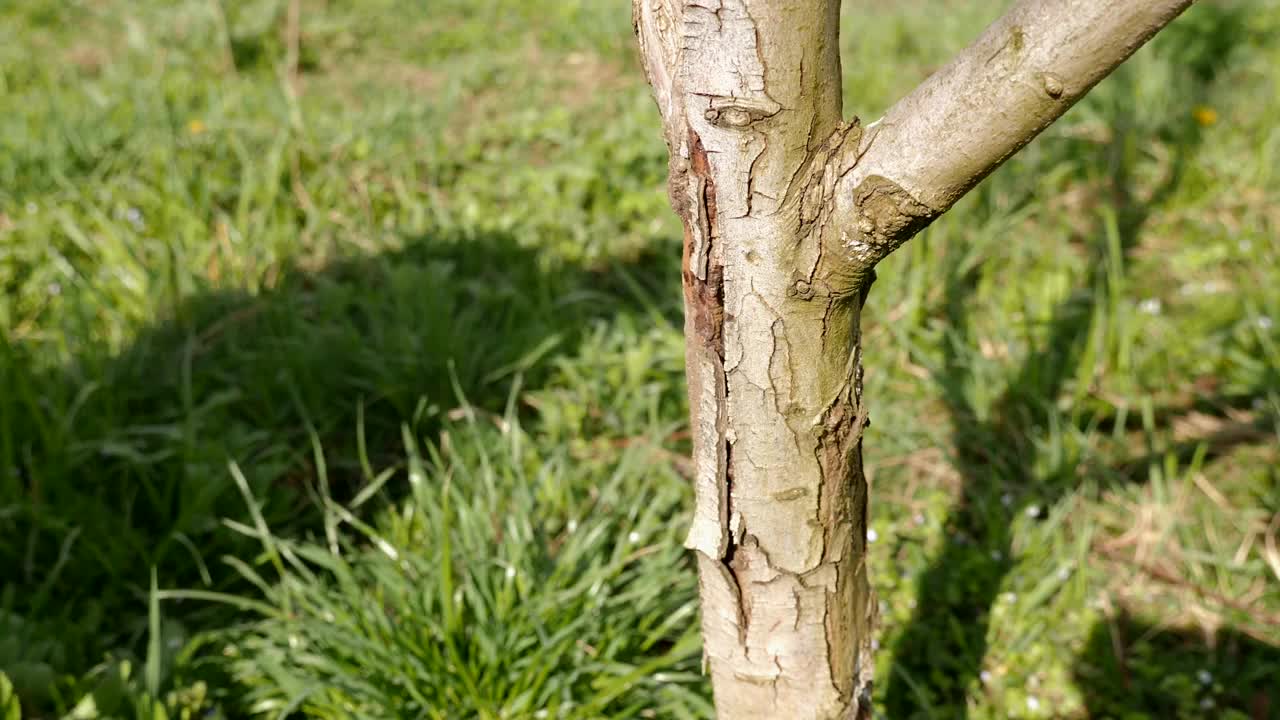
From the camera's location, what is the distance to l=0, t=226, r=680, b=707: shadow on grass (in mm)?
2256

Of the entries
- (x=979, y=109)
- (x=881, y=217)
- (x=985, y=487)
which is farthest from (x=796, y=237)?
(x=985, y=487)

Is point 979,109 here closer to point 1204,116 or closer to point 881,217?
point 881,217

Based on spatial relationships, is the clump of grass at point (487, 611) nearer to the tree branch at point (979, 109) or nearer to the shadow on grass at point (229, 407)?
the shadow on grass at point (229, 407)

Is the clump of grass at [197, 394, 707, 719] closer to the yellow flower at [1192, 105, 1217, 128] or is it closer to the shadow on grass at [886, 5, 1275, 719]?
the shadow on grass at [886, 5, 1275, 719]

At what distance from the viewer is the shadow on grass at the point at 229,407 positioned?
2.26m

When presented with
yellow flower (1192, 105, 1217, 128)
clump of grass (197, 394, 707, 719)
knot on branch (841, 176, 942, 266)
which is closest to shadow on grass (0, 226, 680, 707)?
clump of grass (197, 394, 707, 719)

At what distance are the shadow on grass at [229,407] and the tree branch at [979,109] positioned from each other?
55.8 inches

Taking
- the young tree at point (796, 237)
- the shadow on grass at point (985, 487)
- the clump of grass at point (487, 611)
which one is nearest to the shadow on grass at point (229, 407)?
the clump of grass at point (487, 611)

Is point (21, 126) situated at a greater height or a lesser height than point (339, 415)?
greater

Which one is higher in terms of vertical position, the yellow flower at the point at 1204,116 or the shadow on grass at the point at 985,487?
the yellow flower at the point at 1204,116

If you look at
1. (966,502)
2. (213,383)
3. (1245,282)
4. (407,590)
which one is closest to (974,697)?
(966,502)

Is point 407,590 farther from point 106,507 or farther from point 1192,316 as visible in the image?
point 1192,316

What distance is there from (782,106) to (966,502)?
5.82 feet

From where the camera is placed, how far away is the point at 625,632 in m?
2.03
